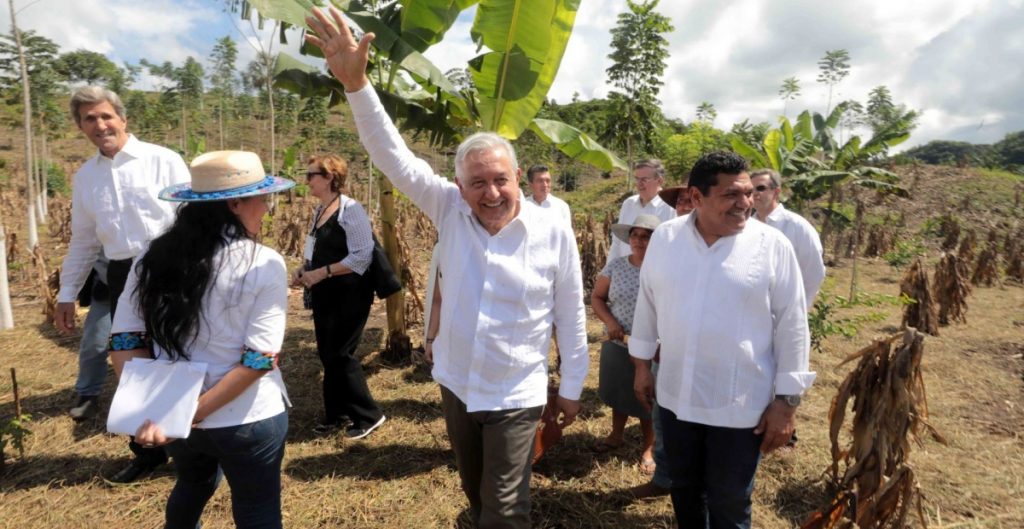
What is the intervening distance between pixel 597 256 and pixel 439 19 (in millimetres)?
5972

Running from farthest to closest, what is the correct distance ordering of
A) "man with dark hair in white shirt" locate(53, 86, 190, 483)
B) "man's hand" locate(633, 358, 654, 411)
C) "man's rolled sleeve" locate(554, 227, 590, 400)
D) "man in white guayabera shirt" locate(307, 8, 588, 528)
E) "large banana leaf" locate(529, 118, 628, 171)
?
"large banana leaf" locate(529, 118, 628, 171), "man with dark hair in white shirt" locate(53, 86, 190, 483), "man's hand" locate(633, 358, 654, 411), "man's rolled sleeve" locate(554, 227, 590, 400), "man in white guayabera shirt" locate(307, 8, 588, 528)

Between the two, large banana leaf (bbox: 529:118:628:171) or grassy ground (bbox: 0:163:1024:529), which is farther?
large banana leaf (bbox: 529:118:628:171)

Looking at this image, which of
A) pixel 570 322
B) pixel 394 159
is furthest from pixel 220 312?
pixel 570 322

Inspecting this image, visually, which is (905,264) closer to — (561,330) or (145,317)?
(561,330)

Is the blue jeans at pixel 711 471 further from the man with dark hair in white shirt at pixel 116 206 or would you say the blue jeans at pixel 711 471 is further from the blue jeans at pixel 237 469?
the man with dark hair in white shirt at pixel 116 206

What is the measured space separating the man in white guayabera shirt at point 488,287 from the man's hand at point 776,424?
862 mm

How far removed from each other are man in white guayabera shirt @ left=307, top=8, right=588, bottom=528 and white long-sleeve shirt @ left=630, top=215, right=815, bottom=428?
0.53 meters

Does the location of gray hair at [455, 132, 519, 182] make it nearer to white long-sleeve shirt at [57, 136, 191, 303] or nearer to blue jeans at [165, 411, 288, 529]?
blue jeans at [165, 411, 288, 529]

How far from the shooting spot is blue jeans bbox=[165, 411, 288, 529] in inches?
66.1

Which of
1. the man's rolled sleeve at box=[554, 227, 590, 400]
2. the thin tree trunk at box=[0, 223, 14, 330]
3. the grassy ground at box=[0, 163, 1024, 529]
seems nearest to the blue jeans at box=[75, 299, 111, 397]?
the grassy ground at box=[0, 163, 1024, 529]

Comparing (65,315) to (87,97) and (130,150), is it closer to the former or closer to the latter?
(130,150)

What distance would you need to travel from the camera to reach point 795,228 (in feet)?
10.7

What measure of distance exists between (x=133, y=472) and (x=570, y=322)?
2.83m

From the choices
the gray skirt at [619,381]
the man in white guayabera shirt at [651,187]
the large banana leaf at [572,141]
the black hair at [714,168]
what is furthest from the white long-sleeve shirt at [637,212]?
the black hair at [714,168]
